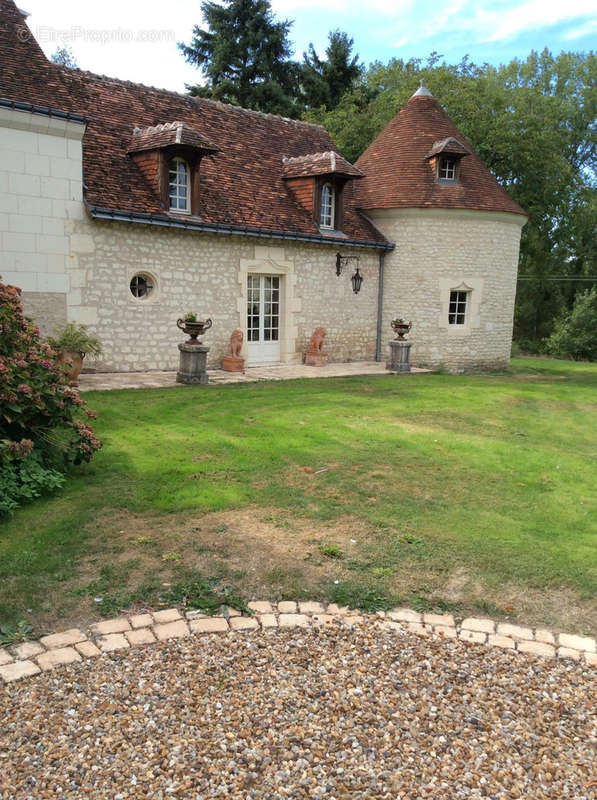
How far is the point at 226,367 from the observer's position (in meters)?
14.2

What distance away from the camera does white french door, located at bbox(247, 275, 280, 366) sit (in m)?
14.9

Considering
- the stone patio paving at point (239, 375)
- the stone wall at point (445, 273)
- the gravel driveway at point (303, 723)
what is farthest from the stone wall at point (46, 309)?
the gravel driveway at point (303, 723)

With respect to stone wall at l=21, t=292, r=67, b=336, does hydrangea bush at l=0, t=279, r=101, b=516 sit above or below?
below

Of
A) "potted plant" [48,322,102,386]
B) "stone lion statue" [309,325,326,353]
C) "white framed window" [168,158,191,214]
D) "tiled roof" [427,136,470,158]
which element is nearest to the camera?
"potted plant" [48,322,102,386]

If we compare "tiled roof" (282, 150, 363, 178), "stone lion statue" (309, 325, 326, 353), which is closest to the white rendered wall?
"tiled roof" (282, 150, 363, 178)

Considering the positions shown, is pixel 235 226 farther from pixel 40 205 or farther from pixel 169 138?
pixel 40 205

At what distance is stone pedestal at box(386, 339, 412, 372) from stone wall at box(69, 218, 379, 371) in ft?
4.80

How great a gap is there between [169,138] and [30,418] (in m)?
8.68

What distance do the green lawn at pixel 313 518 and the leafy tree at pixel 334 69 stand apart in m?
27.8

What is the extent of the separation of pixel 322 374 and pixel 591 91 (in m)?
28.4

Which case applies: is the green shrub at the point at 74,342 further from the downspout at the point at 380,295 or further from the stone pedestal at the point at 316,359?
the downspout at the point at 380,295

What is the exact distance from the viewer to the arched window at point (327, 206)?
16.0m

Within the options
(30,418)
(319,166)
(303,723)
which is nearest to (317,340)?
(319,166)

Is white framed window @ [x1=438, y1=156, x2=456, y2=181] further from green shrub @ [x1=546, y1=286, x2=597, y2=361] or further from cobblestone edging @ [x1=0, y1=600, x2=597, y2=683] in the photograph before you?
green shrub @ [x1=546, y1=286, x2=597, y2=361]
